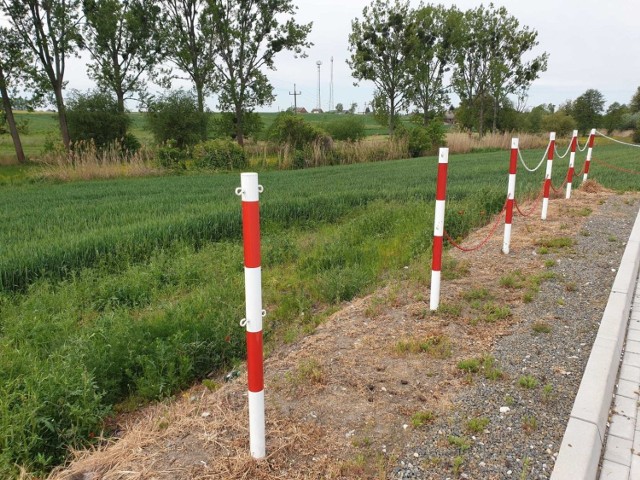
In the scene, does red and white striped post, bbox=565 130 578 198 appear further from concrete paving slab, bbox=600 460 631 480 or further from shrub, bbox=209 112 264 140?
shrub, bbox=209 112 264 140

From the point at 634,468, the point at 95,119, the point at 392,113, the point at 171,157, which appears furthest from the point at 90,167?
the point at 392,113

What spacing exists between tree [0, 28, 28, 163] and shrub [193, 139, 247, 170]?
1177 cm

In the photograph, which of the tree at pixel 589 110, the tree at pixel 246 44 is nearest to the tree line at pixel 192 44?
the tree at pixel 246 44

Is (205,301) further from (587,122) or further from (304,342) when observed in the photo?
(587,122)

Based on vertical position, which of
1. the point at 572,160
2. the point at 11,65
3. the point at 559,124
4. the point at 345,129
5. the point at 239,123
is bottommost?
the point at 572,160

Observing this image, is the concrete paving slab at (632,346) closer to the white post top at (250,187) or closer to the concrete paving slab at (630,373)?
the concrete paving slab at (630,373)

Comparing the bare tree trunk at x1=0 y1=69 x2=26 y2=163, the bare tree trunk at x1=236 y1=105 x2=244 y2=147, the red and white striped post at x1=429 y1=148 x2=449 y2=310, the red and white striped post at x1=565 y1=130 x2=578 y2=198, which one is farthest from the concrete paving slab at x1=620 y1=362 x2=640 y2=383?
the bare tree trunk at x1=236 y1=105 x2=244 y2=147

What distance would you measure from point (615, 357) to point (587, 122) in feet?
217

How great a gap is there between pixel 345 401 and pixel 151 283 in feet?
12.6

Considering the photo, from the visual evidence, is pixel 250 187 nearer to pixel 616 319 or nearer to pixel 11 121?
pixel 616 319

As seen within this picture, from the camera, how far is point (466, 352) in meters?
3.62

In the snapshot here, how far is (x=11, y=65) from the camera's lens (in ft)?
91.9

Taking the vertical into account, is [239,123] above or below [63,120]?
above

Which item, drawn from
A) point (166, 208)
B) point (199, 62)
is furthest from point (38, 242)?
point (199, 62)
